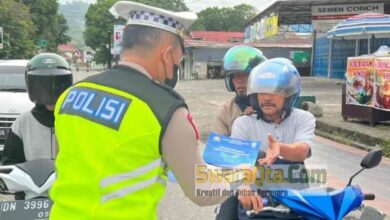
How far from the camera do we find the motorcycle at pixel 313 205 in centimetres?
242

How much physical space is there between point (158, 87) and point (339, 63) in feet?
104

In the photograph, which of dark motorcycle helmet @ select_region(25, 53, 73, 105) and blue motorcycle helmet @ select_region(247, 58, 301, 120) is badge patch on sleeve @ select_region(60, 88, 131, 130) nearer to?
blue motorcycle helmet @ select_region(247, 58, 301, 120)

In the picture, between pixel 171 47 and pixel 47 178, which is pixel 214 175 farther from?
pixel 47 178

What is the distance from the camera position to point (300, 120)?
2.90 m

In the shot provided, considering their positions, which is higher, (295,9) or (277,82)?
(295,9)

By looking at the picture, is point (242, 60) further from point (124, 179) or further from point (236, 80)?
point (124, 179)

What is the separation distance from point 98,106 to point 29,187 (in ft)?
3.42

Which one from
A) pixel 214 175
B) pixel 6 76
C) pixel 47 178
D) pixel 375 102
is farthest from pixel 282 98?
pixel 375 102

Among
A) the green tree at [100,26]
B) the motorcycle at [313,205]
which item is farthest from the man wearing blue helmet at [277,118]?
the green tree at [100,26]

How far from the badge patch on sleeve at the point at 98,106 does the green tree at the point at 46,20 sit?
55119mm

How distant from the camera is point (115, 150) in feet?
5.82

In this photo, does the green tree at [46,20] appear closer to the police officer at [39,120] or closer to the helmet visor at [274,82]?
the police officer at [39,120]

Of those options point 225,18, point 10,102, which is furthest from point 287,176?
point 225,18

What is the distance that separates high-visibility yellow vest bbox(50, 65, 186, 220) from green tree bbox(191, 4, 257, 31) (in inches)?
3935
